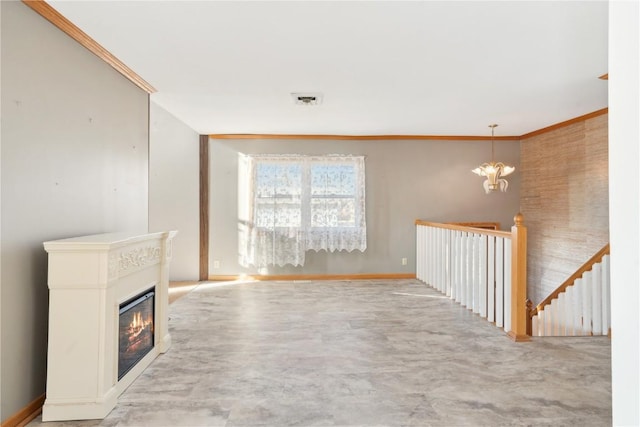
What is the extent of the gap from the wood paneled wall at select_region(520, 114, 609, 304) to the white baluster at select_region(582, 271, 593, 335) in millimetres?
882

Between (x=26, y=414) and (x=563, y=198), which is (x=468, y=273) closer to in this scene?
(x=563, y=198)

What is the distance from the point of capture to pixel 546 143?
540 centimetres

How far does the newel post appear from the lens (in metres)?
3.11

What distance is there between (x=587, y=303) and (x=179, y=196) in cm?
549

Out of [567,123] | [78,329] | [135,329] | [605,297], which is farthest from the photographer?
[567,123]

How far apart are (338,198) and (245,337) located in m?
3.00

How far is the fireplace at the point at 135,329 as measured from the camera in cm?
225

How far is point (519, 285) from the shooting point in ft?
10.4

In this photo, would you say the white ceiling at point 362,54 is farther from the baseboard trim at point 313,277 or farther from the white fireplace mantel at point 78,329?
the baseboard trim at point 313,277

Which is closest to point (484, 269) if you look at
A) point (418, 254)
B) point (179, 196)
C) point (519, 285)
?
point (519, 285)

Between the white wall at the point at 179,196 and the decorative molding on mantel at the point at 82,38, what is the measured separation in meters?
2.37

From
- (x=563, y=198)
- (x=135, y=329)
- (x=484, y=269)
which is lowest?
(x=135, y=329)

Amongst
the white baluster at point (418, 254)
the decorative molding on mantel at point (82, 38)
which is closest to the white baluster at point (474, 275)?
the white baluster at point (418, 254)

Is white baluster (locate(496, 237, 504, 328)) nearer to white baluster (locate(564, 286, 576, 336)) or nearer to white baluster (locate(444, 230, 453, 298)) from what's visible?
A: white baluster (locate(564, 286, 576, 336))
